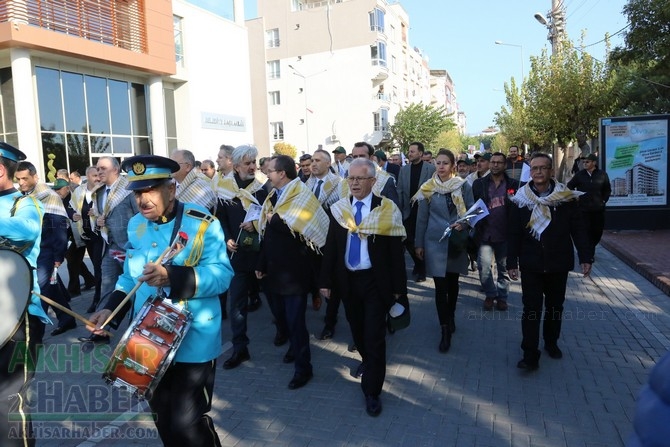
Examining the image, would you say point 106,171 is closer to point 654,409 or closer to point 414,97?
point 654,409

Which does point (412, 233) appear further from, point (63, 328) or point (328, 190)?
point (63, 328)

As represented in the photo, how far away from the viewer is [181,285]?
100 inches

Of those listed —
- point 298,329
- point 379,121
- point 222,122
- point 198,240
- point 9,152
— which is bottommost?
point 298,329

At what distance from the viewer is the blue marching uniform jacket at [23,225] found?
3008mm

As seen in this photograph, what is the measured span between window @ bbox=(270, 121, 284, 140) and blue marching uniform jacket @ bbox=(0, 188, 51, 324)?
163 feet

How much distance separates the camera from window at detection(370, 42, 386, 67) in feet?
164

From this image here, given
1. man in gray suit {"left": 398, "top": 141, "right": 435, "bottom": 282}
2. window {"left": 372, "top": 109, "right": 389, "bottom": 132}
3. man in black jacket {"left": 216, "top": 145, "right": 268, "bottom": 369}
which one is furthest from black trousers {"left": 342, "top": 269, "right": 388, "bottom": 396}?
window {"left": 372, "top": 109, "right": 389, "bottom": 132}

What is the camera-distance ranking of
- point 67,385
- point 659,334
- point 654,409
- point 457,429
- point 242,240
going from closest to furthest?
point 654,409 → point 457,429 → point 67,385 → point 242,240 → point 659,334

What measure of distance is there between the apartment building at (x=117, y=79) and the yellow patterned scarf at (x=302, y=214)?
15709mm

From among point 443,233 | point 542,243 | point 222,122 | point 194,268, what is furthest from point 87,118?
point 194,268

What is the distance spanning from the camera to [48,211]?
589 cm

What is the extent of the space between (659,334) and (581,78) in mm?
16252

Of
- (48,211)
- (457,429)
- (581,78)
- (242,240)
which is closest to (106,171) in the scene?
(48,211)

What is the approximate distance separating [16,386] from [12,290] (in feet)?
1.90
